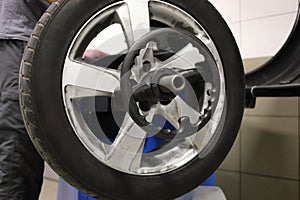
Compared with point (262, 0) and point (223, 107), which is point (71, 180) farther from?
point (262, 0)

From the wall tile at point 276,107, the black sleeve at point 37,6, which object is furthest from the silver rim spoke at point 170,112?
the wall tile at point 276,107

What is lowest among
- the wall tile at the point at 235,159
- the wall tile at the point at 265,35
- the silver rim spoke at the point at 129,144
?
the wall tile at the point at 235,159

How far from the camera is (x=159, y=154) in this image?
0.91 metres

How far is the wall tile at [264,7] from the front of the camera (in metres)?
1.58

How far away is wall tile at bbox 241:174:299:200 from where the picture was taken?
1532 mm

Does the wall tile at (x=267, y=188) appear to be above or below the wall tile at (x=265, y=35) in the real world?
below

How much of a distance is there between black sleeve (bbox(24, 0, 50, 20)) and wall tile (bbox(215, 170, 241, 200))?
1153 millimetres

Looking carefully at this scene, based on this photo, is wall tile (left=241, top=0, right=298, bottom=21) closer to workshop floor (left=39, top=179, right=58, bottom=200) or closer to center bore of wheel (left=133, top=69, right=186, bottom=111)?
center bore of wheel (left=133, top=69, right=186, bottom=111)

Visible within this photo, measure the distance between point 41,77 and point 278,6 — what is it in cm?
127

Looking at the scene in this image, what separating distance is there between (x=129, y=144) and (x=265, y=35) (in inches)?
Answer: 43.5

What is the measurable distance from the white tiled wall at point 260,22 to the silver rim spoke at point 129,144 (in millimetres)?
1043

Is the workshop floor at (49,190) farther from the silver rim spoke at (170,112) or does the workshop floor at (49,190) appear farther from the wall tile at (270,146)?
the silver rim spoke at (170,112)

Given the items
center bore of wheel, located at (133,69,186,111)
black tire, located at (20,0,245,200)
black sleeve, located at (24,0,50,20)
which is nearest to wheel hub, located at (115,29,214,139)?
center bore of wheel, located at (133,69,186,111)

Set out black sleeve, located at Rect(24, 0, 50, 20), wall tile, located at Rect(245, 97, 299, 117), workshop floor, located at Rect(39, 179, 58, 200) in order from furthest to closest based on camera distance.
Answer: workshop floor, located at Rect(39, 179, 58, 200), wall tile, located at Rect(245, 97, 299, 117), black sleeve, located at Rect(24, 0, 50, 20)
